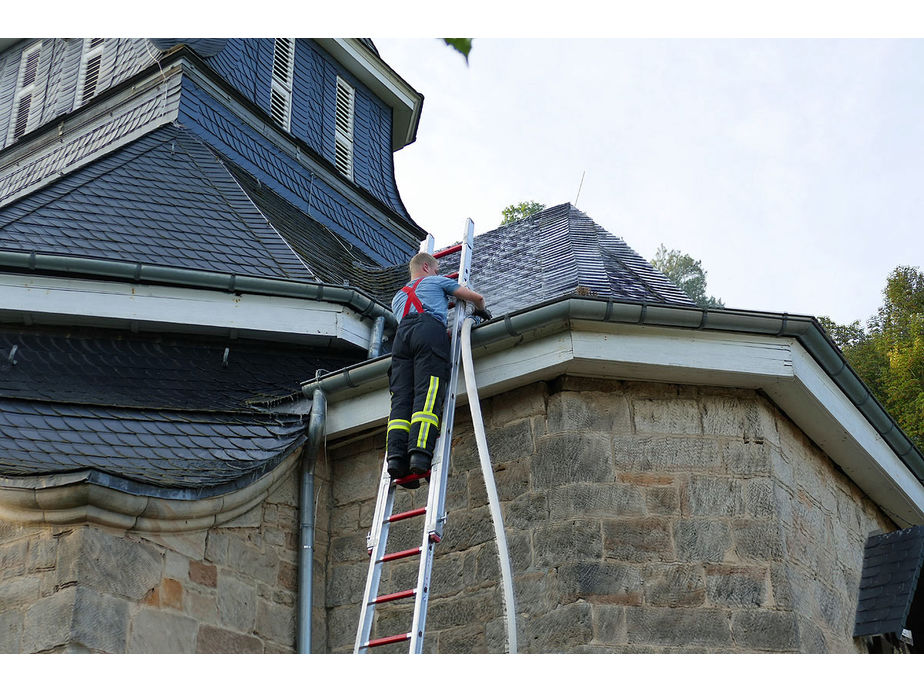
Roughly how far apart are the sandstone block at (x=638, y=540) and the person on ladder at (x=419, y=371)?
1098 millimetres

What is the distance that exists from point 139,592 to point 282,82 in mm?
10466

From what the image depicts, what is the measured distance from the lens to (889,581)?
7402 mm

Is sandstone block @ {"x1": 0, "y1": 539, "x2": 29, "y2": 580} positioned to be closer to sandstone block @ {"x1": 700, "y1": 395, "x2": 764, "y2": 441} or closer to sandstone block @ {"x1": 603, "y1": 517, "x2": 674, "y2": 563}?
sandstone block @ {"x1": 603, "y1": 517, "x2": 674, "y2": 563}

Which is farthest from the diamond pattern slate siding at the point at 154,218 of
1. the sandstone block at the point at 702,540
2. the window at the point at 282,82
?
the sandstone block at the point at 702,540

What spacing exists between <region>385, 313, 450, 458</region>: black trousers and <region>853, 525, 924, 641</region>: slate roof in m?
3.14

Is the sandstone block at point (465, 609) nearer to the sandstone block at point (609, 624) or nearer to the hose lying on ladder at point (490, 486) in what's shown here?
the hose lying on ladder at point (490, 486)

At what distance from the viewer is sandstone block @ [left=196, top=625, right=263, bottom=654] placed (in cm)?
589

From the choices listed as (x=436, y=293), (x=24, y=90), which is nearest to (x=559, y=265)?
(x=436, y=293)

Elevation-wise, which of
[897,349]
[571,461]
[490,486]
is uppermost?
[897,349]

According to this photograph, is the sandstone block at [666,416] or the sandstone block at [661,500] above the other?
the sandstone block at [666,416]

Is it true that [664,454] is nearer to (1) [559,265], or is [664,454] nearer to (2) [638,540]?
(2) [638,540]

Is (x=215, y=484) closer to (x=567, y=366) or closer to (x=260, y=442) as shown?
(x=260, y=442)

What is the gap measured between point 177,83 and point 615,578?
8.92 m

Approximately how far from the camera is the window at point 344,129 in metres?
15.4
